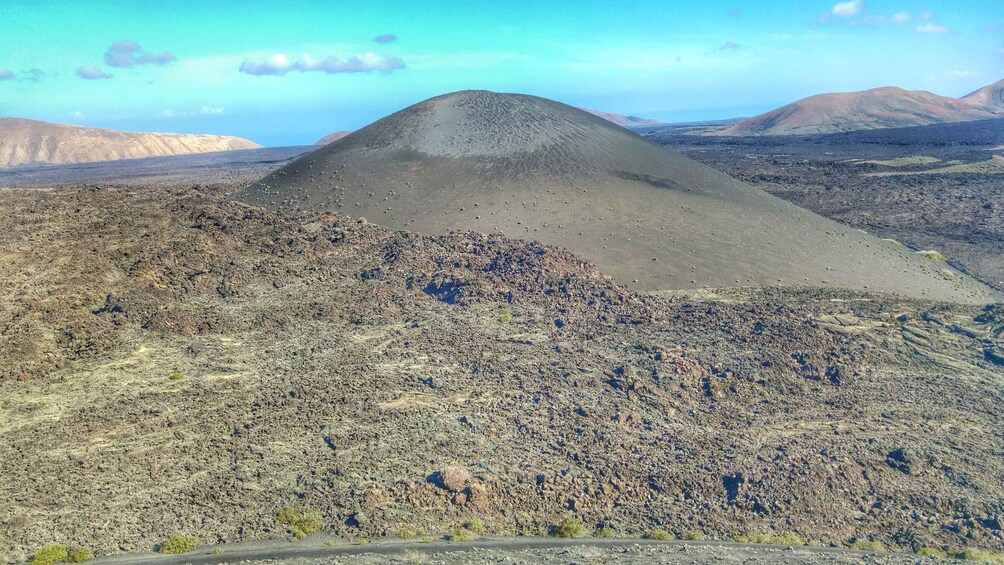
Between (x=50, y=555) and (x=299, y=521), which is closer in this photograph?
(x=50, y=555)

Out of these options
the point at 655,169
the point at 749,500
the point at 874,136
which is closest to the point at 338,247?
the point at 655,169

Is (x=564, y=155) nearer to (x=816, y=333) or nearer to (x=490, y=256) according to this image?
(x=490, y=256)

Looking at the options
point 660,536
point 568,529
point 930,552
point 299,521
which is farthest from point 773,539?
point 299,521

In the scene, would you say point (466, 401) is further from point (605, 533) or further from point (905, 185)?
point (905, 185)

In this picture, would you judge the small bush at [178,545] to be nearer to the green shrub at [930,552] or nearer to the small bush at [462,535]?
the small bush at [462,535]

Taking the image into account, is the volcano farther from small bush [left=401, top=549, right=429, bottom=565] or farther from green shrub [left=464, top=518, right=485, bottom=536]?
small bush [left=401, top=549, right=429, bottom=565]

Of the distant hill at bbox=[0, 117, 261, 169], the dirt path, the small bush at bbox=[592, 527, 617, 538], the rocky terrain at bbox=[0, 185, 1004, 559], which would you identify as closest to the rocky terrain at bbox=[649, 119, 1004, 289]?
the rocky terrain at bbox=[0, 185, 1004, 559]
